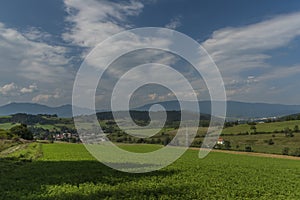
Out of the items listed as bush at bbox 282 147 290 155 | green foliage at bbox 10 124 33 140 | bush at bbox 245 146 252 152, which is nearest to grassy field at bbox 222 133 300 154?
bush at bbox 282 147 290 155

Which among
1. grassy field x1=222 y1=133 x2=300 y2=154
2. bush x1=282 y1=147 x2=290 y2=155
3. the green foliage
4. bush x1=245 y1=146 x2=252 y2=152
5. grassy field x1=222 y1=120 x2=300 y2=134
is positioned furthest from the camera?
the green foliage

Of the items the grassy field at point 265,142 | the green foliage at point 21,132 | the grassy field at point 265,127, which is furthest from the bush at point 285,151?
the green foliage at point 21,132

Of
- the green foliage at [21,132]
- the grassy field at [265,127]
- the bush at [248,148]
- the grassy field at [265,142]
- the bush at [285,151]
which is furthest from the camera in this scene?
the green foliage at [21,132]

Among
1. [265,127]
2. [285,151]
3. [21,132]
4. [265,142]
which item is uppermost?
[21,132]

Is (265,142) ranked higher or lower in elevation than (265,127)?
lower

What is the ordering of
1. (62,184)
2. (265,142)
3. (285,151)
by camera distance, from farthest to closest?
(265,142) → (285,151) → (62,184)

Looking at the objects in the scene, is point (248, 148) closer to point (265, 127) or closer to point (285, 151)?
point (285, 151)

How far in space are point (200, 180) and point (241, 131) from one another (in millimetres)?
86318

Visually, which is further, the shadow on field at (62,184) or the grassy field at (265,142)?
the grassy field at (265,142)

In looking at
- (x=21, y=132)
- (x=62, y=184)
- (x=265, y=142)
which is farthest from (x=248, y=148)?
(x=21, y=132)

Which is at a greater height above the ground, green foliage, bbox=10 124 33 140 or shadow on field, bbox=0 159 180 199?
green foliage, bbox=10 124 33 140

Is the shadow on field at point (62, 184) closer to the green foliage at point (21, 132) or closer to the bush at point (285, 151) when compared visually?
the bush at point (285, 151)

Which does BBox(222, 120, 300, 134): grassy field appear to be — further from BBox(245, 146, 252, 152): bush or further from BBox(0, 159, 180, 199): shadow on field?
BBox(0, 159, 180, 199): shadow on field

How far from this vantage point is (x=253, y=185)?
22.9m
